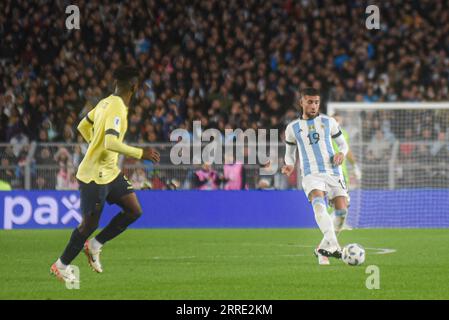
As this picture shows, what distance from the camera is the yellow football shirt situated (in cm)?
1091

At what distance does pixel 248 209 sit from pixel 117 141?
474 inches

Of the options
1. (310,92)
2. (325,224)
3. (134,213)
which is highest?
(310,92)

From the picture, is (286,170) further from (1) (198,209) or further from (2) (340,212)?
(1) (198,209)

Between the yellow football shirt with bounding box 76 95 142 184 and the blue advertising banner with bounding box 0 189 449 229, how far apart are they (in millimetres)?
11113

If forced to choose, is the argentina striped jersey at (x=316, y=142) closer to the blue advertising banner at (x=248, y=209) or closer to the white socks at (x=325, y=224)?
the white socks at (x=325, y=224)

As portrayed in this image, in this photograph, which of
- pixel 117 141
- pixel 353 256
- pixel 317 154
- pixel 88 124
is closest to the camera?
pixel 117 141

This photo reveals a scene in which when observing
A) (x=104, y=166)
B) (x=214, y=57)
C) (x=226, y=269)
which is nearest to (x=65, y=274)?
(x=104, y=166)

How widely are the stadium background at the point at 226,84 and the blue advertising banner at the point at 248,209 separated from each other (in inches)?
1.2

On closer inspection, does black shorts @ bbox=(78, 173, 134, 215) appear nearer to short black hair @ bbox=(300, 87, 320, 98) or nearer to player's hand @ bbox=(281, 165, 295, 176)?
player's hand @ bbox=(281, 165, 295, 176)

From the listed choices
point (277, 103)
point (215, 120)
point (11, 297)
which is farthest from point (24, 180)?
point (11, 297)

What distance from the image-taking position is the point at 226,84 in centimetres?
2611

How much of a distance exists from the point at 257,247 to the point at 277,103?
9.07m

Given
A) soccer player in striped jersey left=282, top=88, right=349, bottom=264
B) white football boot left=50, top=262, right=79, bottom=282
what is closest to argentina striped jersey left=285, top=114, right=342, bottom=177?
soccer player in striped jersey left=282, top=88, right=349, bottom=264

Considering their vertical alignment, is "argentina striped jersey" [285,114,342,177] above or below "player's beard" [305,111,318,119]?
below
